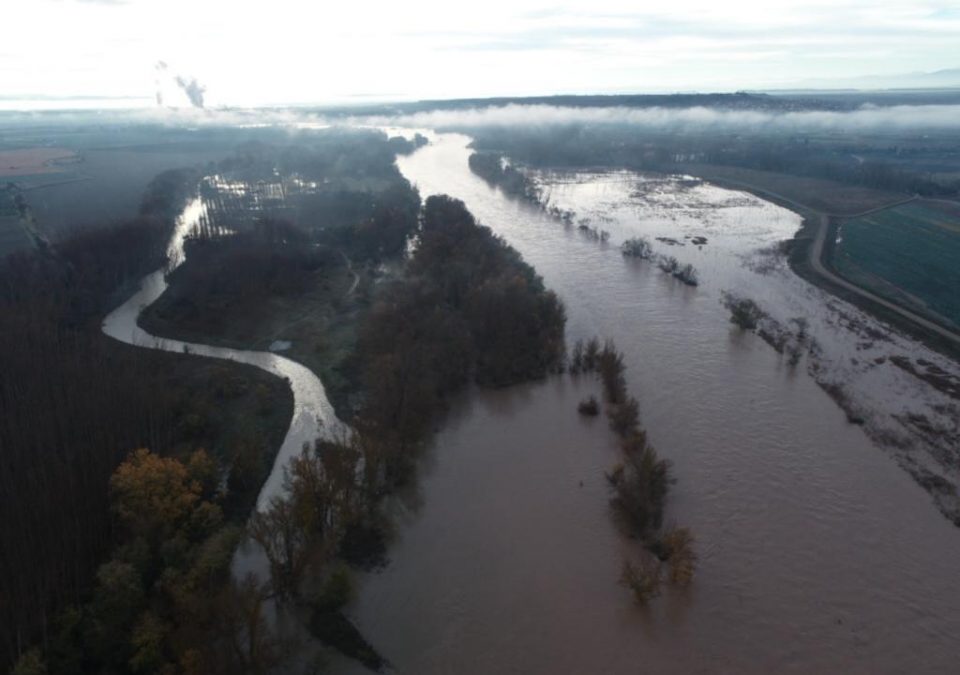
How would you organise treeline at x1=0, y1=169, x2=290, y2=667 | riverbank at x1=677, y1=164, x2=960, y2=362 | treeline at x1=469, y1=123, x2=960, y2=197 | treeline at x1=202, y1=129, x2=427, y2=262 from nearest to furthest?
treeline at x1=0, y1=169, x2=290, y2=667, riverbank at x1=677, y1=164, x2=960, y2=362, treeline at x1=202, y1=129, x2=427, y2=262, treeline at x1=469, y1=123, x2=960, y2=197

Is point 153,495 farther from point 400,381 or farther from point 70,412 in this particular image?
point 400,381

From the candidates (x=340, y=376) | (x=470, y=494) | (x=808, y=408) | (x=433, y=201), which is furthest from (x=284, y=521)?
(x=433, y=201)

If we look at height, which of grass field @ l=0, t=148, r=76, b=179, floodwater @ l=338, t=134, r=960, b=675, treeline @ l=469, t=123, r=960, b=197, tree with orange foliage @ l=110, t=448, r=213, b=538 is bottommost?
floodwater @ l=338, t=134, r=960, b=675

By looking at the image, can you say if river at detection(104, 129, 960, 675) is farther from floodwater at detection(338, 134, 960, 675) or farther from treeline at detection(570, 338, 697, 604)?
treeline at detection(570, 338, 697, 604)

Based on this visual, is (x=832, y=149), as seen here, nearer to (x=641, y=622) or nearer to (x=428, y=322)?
(x=428, y=322)

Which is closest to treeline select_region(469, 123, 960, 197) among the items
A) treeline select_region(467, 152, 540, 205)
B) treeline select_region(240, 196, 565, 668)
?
treeline select_region(467, 152, 540, 205)

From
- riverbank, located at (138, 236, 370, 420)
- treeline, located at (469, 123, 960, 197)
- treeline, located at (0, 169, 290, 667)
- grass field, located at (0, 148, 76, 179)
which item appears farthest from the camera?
grass field, located at (0, 148, 76, 179)

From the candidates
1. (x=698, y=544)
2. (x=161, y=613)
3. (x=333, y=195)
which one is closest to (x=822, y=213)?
(x=333, y=195)

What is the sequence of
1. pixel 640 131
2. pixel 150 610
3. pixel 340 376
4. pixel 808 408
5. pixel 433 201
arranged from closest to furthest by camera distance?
pixel 150 610 → pixel 808 408 → pixel 340 376 → pixel 433 201 → pixel 640 131

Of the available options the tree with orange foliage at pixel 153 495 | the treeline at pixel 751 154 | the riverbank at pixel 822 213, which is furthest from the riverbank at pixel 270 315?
the treeline at pixel 751 154
